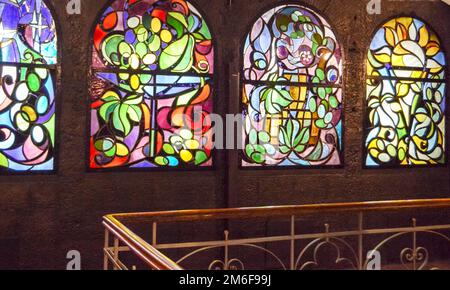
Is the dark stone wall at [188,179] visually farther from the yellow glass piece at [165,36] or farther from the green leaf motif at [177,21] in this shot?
the yellow glass piece at [165,36]

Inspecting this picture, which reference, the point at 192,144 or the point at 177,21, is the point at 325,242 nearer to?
the point at 192,144

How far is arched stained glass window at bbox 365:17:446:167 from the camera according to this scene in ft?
18.5

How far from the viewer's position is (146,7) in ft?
15.8

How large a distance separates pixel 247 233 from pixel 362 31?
2.66 meters

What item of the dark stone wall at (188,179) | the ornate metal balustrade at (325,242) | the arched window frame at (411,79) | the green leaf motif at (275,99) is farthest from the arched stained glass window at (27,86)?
the arched window frame at (411,79)

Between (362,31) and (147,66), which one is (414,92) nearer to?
(362,31)

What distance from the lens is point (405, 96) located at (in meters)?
5.72

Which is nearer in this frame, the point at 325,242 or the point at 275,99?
the point at 325,242

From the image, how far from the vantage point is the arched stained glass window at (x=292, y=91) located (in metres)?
5.15

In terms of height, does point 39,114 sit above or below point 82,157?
above

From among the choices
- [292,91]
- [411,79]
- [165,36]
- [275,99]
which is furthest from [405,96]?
[165,36]

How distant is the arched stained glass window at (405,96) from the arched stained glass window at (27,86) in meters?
3.48

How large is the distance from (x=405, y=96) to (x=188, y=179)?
280 cm

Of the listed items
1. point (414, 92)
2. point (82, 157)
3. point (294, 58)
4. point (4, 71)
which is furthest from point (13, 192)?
point (414, 92)
